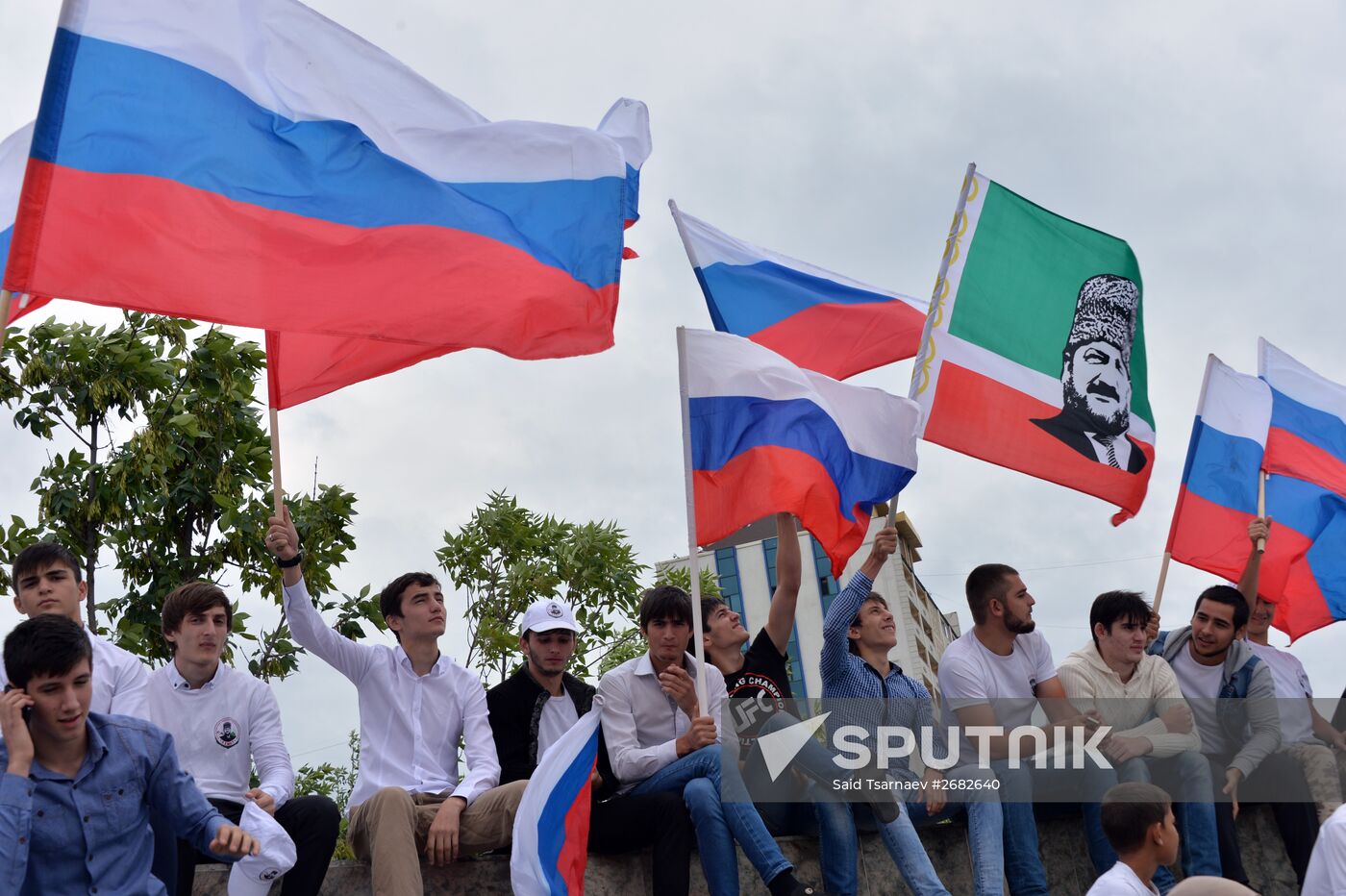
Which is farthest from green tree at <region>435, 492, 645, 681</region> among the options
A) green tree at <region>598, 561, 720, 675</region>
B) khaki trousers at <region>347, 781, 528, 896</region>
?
khaki trousers at <region>347, 781, 528, 896</region>

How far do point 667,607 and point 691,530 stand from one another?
46 centimetres

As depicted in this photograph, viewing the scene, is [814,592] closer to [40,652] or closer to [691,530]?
[691,530]

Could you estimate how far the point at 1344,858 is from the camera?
6418mm

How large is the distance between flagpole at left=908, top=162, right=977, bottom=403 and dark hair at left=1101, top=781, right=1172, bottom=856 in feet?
10.5

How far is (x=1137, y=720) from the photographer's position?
8.85 meters

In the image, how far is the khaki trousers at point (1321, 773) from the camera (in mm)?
9219

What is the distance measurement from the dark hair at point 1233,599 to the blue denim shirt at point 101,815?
6.51 m

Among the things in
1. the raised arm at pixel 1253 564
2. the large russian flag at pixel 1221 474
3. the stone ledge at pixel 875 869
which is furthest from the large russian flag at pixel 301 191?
the raised arm at pixel 1253 564

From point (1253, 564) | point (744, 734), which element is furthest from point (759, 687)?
point (1253, 564)

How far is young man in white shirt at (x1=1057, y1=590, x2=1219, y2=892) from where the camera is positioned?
8.52m

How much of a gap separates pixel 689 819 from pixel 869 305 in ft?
15.7

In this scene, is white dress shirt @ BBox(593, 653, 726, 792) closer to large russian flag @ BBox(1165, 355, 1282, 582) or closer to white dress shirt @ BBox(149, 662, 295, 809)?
white dress shirt @ BBox(149, 662, 295, 809)

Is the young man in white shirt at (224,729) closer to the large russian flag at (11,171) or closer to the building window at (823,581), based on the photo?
the large russian flag at (11,171)

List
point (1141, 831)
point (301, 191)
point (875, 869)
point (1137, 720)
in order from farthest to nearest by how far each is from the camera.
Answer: point (1137, 720) → point (875, 869) → point (301, 191) → point (1141, 831)
